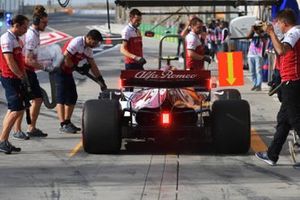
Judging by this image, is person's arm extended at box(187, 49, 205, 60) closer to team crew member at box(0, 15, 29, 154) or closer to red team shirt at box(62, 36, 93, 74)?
red team shirt at box(62, 36, 93, 74)

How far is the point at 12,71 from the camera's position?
9367 mm

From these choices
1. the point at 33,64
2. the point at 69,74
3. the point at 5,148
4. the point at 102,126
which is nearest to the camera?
the point at 102,126

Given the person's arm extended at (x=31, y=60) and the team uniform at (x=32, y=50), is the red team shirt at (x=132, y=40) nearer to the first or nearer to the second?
the team uniform at (x=32, y=50)

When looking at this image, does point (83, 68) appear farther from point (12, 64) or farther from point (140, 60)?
point (12, 64)

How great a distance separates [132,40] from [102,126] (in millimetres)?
3248

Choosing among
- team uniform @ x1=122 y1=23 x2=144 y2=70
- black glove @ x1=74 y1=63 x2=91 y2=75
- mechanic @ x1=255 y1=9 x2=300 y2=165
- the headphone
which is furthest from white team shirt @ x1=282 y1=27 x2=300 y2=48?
the headphone

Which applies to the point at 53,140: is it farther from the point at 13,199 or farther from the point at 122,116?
the point at 13,199

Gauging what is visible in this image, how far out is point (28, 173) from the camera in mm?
8070

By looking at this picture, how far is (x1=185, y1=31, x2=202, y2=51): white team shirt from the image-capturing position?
1135cm

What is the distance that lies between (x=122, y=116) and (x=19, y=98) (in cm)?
142

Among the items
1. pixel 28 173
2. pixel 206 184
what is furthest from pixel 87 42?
pixel 206 184

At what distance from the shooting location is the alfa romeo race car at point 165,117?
896 centimetres

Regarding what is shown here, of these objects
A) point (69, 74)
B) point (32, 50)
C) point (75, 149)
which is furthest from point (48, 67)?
point (75, 149)

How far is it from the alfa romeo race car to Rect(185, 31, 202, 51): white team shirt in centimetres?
180
